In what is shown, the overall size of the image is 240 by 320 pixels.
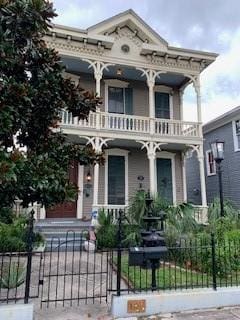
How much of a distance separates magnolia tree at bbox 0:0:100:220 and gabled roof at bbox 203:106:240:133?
10.8 m

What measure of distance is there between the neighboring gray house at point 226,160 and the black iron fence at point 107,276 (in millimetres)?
8231

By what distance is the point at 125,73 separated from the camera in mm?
13867

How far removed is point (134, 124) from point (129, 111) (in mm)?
1542

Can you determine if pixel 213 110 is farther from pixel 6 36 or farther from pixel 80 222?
pixel 6 36

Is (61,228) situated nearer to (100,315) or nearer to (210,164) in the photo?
(100,315)

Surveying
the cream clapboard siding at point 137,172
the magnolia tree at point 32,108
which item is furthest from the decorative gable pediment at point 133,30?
the magnolia tree at point 32,108

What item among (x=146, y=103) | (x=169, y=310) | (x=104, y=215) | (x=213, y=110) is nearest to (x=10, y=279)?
(x=169, y=310)

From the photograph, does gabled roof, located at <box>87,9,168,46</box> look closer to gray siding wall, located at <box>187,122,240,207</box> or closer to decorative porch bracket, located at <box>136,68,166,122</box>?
decorative porch bracket, located at <box>136,68,166,122</box>

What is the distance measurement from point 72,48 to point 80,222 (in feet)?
22.3

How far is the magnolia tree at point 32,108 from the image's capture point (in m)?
4.04

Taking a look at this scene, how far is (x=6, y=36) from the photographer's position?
172 inches

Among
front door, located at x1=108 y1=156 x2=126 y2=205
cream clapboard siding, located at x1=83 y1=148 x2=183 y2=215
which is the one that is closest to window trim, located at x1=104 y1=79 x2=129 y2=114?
front door, located at x1=108 y1=156 x2=126 y2=205

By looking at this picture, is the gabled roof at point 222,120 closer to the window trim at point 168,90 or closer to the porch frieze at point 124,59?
the porch frieze at point 124,59

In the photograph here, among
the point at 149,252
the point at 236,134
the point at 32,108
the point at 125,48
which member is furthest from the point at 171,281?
the point at 236,134
